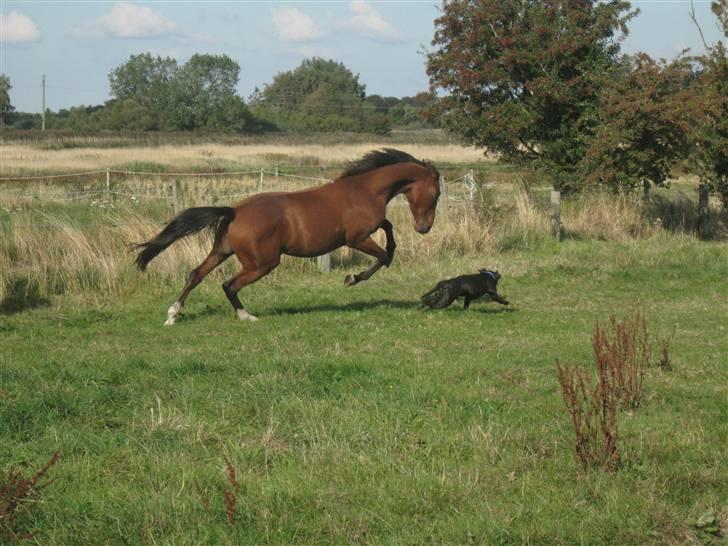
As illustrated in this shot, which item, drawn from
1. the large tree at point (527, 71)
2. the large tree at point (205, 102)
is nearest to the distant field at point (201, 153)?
the large tree at point (527, 71)

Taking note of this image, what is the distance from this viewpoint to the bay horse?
1188 centimetres

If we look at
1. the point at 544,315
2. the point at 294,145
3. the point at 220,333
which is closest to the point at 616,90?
the point at 544,315

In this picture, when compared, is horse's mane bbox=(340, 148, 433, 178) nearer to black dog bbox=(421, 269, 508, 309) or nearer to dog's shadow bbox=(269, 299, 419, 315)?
black dog bbox=(421, 269, 508, 309)

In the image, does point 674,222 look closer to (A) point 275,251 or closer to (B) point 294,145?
(A) point 275,251

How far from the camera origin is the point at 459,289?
40.1 feet

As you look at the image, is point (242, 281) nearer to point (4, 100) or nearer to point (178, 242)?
point (178, 242)

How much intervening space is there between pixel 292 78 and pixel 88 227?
12066 cm

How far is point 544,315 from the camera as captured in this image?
1221cm

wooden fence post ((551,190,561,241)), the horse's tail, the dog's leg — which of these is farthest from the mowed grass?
wooden fence post ((551,190,561,241))

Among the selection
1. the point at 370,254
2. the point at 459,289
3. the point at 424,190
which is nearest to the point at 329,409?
the point at 459,289

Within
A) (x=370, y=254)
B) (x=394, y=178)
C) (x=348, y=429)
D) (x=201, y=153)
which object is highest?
(x=394, y=178)

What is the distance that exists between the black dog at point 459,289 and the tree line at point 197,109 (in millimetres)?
59572

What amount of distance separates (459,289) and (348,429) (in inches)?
229

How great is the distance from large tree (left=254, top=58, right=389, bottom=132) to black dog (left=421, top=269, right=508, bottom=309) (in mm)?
74839
